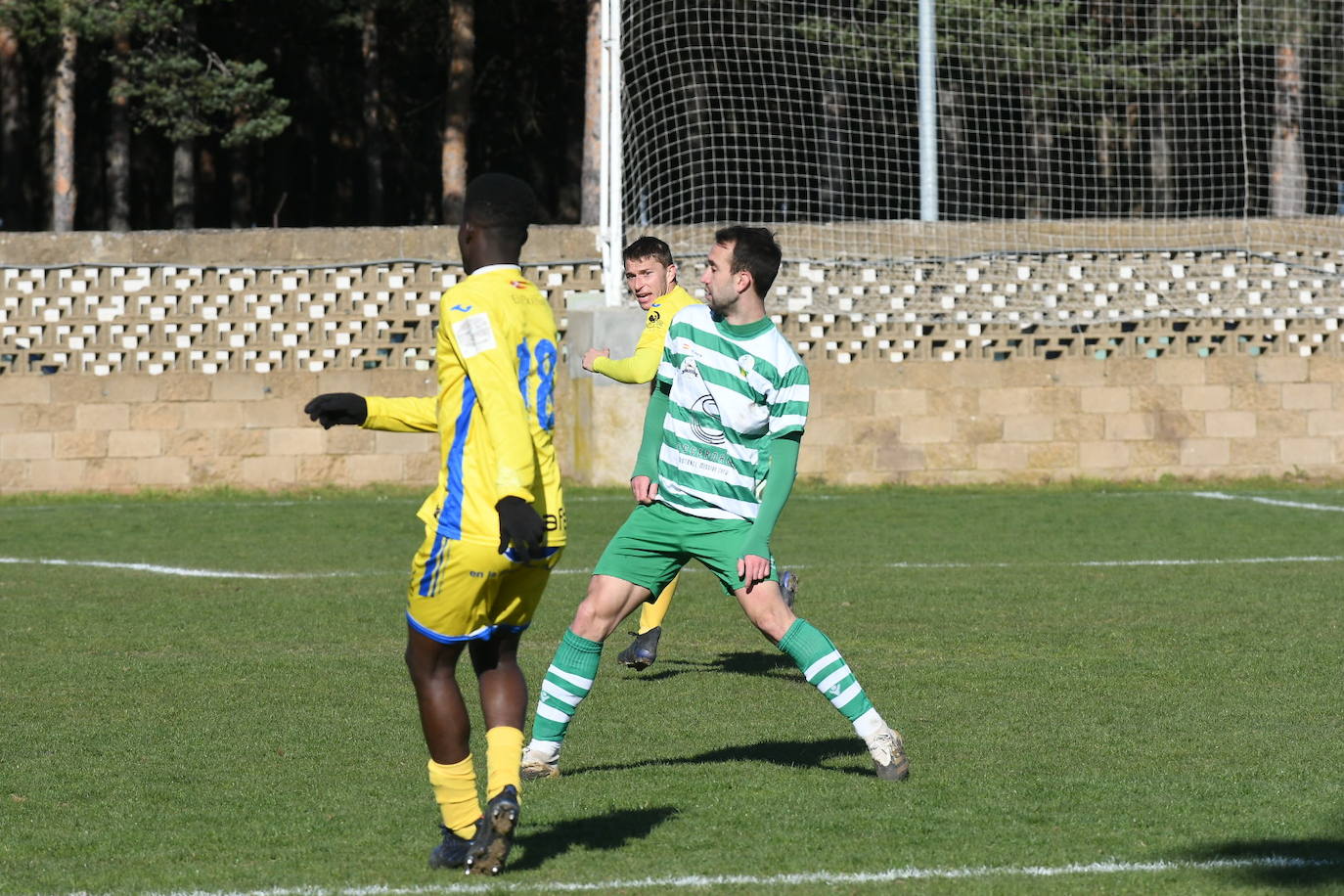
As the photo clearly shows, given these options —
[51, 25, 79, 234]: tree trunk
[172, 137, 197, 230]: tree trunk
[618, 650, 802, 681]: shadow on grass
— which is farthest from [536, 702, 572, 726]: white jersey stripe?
[172, 137, 197, 230]: tree trunk

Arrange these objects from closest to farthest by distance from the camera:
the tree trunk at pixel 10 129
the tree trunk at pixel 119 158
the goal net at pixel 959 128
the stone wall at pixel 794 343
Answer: the stone wall at pixel 794 343 < the goal net at pixel 959 128 < the tree trunk at pixel 119 158 < the tree trunk at pixel 10 129

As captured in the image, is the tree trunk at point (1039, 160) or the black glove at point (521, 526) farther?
the tree trunk at point (1039, 160)

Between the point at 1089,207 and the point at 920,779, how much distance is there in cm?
2484

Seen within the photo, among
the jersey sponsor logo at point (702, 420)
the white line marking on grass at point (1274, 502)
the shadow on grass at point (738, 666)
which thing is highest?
the jersey sponsor logo at point (702, 420)

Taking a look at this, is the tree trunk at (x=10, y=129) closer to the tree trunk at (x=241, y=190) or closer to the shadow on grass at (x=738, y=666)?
the tree trunk at (x=241, y=190)

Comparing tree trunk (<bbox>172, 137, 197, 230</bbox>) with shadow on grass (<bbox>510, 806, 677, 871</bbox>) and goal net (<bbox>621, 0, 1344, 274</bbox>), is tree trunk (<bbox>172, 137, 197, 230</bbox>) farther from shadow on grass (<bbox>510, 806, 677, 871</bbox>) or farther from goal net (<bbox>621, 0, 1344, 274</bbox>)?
shadow on grass (<bbox>510, 806, 677, 871</bbox>)

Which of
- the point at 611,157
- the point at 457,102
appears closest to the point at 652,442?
the point at 611,157

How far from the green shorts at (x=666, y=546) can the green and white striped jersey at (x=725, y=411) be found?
43mm

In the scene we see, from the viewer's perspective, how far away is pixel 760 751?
6.49 metres

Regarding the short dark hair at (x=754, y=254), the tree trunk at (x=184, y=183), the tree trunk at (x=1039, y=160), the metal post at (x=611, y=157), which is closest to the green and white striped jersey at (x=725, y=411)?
the short dark hair at (x=754, y=254)

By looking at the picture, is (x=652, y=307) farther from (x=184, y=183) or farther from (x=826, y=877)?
(x=184, y=183)

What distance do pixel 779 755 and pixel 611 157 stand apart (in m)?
11.1

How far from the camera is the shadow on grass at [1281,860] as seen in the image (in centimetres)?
466

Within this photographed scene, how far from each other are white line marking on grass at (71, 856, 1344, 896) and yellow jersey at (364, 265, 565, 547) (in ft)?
2.83
